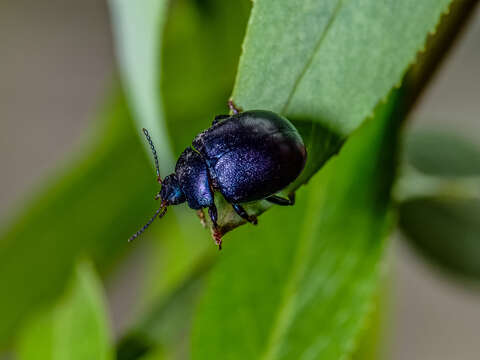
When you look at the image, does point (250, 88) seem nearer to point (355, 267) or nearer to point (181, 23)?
point (355, 267)

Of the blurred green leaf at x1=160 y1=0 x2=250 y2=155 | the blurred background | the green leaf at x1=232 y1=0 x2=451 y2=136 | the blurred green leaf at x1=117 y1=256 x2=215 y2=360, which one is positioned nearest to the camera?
the green leaf at x1=232 y1=0 x2=451 y2=136

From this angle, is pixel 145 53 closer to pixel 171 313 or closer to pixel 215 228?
pixel 215 228

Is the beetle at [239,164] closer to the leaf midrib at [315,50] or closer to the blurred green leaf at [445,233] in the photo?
the leaf midrib at [315,50]

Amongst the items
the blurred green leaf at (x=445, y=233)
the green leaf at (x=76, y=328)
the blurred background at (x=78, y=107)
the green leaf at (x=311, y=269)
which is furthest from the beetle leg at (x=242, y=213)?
the blurred background at (x=78, y=107)

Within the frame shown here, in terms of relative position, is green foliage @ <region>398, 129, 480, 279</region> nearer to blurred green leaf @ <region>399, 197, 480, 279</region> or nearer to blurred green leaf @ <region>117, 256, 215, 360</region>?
blurred green leaf @ <region>399, 197, 480, 279</region>

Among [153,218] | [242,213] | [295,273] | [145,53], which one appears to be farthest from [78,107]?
[242,213]

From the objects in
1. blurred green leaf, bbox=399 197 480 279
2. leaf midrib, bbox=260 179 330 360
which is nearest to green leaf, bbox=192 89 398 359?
leaf midrib, bbox=260 179 330 360

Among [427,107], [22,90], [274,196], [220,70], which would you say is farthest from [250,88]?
[22,90]
